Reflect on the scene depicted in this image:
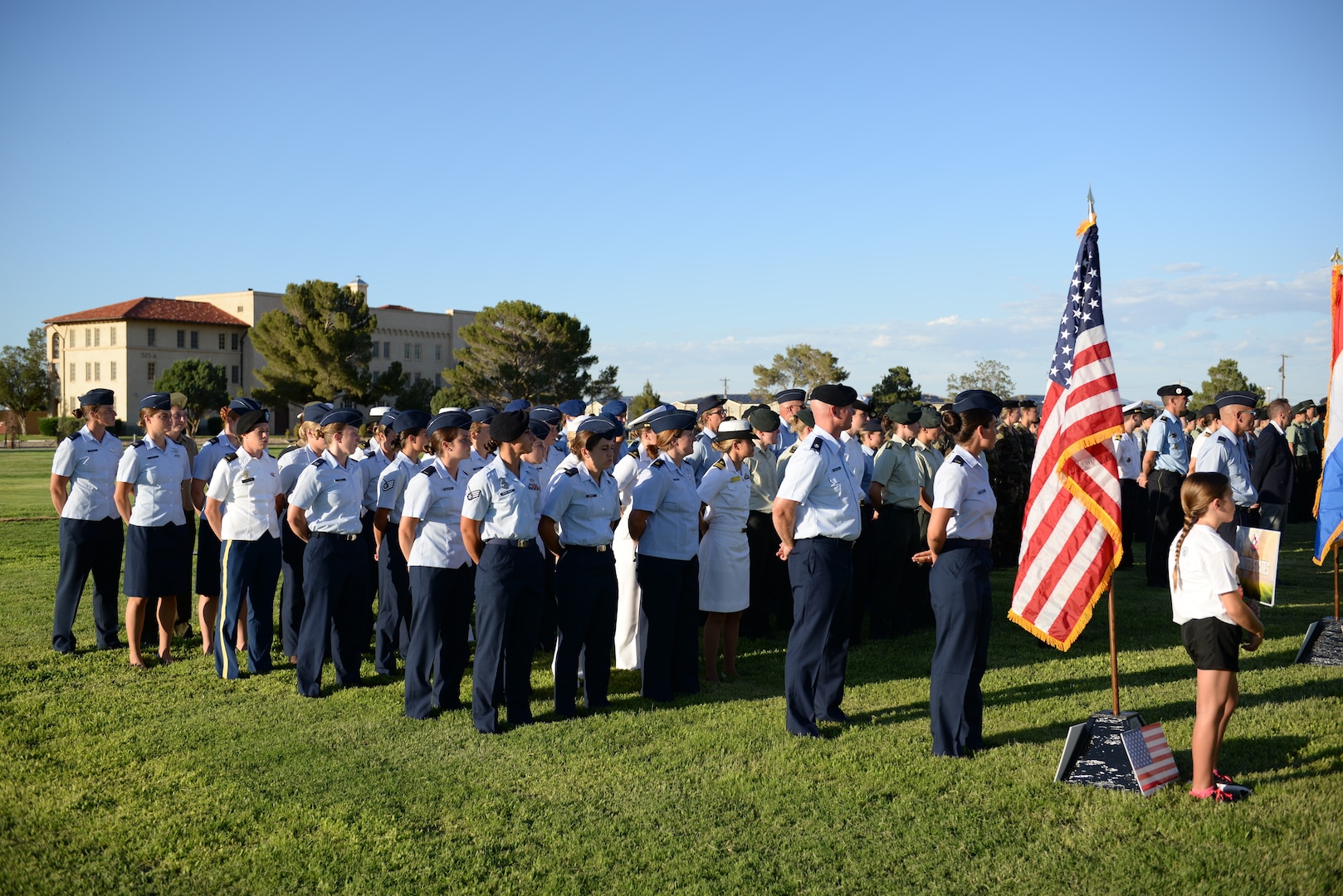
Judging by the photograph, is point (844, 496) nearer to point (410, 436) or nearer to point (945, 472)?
point (945, 472)

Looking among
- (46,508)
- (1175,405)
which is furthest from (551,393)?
(1175,405)

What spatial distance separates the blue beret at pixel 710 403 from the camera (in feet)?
32.0

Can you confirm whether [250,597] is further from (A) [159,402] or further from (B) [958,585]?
(B) [958,585]

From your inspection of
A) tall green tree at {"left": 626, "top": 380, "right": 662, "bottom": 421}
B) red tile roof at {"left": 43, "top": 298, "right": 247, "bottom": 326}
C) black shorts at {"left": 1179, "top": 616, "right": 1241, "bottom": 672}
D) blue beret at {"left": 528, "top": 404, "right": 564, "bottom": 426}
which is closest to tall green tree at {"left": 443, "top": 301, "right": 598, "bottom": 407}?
tall green tree at {"left": 626, "top": 380, "right": 662, "bottom": 421}

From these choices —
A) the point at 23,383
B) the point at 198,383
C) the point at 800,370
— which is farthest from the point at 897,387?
the point at 23,383

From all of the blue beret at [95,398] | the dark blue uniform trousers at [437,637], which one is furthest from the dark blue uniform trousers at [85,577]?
the dark blue uniform trousers at [437,637]

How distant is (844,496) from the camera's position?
264 inches

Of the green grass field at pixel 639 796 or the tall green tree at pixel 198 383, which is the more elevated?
the tall green tree at pixel 198 383

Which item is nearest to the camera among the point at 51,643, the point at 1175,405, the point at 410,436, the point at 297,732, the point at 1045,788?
the point at 1045,788

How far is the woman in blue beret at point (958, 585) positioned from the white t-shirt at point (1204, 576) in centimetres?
108

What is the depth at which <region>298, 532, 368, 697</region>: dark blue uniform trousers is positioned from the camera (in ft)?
24.6

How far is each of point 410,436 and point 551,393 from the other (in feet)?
191

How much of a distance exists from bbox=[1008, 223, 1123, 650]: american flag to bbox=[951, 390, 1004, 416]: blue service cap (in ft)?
0.98

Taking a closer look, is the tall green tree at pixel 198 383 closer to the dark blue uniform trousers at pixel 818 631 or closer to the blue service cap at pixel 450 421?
the blue service cap at pixel 450 421
